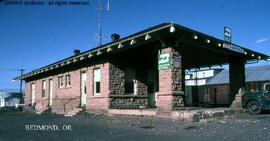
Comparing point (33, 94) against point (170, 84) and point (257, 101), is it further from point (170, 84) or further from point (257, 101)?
point (257, 101)

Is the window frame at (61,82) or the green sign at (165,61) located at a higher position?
the green sign at (165,61)

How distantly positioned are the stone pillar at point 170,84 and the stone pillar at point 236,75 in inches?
315

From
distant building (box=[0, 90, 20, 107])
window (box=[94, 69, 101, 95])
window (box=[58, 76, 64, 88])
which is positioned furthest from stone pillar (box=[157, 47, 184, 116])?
distant building (box=[0, 90, 20, 107])

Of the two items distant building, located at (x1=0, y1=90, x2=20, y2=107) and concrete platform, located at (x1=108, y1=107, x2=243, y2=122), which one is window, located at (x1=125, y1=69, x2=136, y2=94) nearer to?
concrete platform, located at (x1=108, y1=107, x2=243, y2=122)

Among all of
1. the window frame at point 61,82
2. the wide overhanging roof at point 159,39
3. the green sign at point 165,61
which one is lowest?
the window frame at point 61,82

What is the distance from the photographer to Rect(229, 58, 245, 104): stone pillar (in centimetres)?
2247

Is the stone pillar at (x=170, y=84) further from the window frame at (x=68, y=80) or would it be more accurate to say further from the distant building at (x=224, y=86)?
the distant building at (x=224, y=86)

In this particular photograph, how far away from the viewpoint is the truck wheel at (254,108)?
1750cm

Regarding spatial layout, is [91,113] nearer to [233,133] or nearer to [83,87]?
[83,87]

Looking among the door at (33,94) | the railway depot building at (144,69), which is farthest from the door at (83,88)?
the door at (33,94)

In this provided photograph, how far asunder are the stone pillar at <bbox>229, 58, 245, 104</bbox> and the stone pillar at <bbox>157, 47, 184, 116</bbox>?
26.3 feet

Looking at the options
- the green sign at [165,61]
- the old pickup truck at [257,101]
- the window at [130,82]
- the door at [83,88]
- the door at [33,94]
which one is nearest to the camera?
the green sign at [165,61]

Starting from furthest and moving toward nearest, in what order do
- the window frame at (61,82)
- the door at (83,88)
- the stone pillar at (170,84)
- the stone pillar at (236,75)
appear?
the window frame at (61,82) → the door at (83,88) → the stone pillar at (236,75) → the stone pillar at (170,84)

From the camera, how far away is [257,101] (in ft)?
57.8
